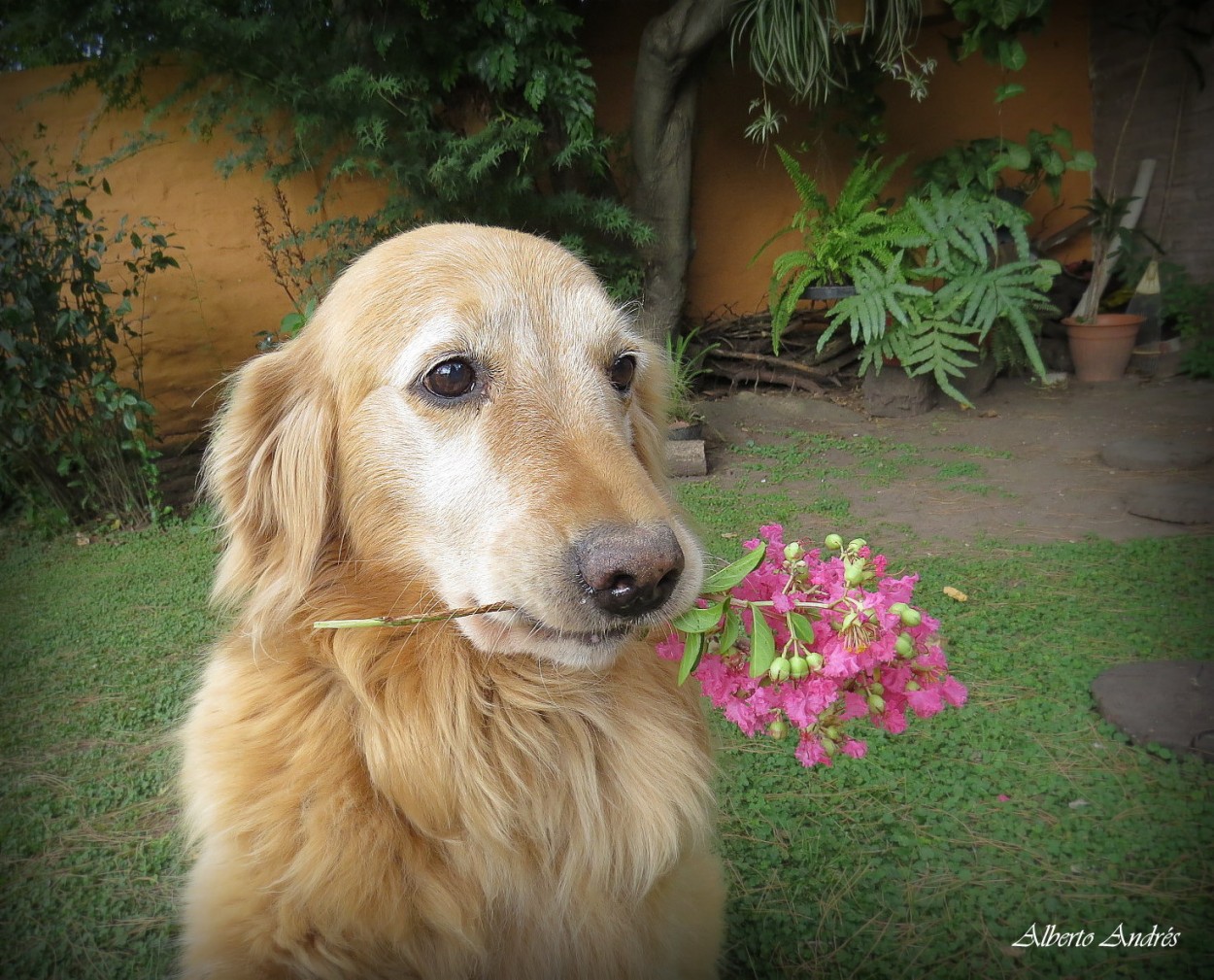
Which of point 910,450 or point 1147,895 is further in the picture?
point 910,450

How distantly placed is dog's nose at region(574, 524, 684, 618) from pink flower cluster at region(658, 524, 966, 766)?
0.22 m

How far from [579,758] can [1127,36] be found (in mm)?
8851

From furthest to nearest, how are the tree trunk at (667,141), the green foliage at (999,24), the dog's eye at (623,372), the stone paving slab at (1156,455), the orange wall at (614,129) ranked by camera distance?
1. the tree trunk at (667,141)
2. the green foliage at (999,24)
3. the orange wall at (614,129)
4. the stone paving slab at (1156,455)
5. the dog's eye at (623,372)

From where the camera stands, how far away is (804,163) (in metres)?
7.30

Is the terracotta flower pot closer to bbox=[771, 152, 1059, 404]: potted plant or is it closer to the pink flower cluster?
bbox=[771, 152, 1059, 404]: potted plant

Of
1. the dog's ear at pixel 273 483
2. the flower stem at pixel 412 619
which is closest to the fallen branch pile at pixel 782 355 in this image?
the dog's ear at pixel 273 483

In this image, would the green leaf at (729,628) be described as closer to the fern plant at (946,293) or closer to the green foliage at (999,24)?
the fern plant at (946,293)

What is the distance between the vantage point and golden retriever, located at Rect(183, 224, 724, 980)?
1.21 meters

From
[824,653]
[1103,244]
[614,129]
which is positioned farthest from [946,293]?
[824,653]

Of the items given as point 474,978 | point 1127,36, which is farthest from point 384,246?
point 1127,36

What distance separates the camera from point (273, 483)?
1586 mm

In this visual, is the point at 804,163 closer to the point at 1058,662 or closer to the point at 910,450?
the point at 910,450

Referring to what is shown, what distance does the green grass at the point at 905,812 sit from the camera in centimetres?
188

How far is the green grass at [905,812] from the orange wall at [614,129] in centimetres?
170
